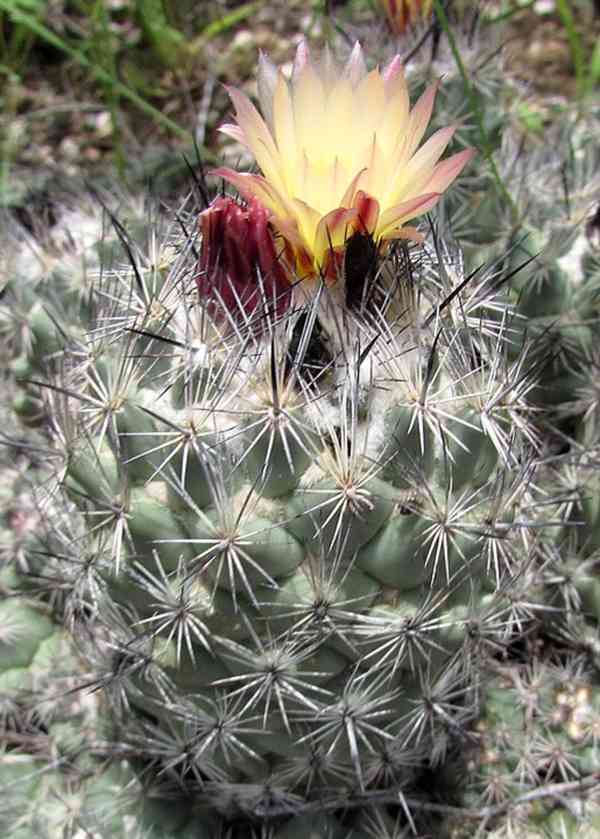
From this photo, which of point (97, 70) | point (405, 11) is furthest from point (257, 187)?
point (97, 70)

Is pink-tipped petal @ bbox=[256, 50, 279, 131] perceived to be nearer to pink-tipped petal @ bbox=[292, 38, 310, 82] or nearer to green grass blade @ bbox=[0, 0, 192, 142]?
pink-tipped petal @ bbox=[292, 38, 310, 82]

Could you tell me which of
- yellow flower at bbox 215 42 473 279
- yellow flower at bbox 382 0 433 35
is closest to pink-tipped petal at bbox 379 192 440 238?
yellow flower at bbox 215 42 473 279

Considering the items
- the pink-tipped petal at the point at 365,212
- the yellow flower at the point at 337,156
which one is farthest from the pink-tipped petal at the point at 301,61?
the pink-tipped petal at the point at 365,212

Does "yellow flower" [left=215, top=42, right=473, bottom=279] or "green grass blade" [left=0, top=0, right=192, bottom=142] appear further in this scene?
"green grass blade" [left=0, top=0, right=192, bottom=142]

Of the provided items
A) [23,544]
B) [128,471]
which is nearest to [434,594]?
[128,471]

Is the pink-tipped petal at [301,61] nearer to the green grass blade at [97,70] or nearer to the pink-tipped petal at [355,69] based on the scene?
the pink-tipped petal at [355,69]

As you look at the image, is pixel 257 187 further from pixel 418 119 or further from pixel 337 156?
pixel 418 119
